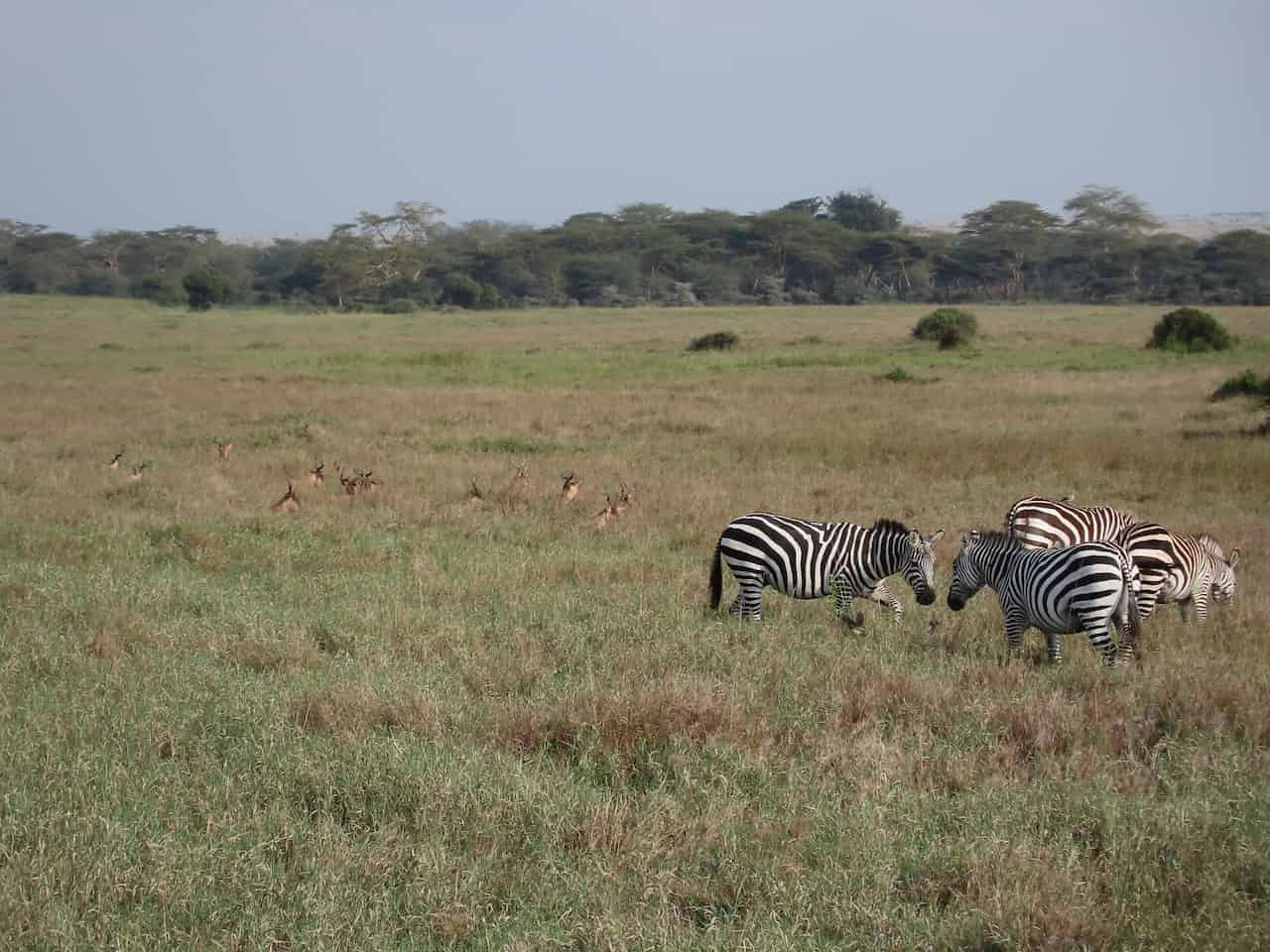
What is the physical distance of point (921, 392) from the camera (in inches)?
898

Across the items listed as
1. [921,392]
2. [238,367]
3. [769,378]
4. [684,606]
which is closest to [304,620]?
[684,606]

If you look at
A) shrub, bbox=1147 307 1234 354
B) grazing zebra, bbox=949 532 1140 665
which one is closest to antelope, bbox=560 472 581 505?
grazing zebra, bbox=949 532 1140 665

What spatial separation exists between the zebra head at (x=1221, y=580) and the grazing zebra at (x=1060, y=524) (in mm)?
740

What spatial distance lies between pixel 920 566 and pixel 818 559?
0.68m

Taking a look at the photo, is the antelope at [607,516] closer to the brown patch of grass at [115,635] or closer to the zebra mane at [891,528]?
the zebra mane at [891,528]

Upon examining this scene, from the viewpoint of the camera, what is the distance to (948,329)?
3372 centimetres

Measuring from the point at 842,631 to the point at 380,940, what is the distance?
4592 mm

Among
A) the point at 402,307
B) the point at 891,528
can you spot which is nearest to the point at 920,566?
the point at 891,528

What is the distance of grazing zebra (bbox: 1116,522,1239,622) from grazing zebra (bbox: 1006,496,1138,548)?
23.0 inches

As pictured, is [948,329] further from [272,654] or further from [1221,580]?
[272,654]

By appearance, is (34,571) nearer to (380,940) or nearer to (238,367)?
(380,940)

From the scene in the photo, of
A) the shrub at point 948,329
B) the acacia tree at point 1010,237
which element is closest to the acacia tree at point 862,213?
the acacia tree at point 1010,237

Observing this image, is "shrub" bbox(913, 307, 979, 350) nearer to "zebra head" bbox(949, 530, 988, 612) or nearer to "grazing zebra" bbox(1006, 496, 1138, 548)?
"grazing zebra" bbox(1006, 496, 1138, 548)

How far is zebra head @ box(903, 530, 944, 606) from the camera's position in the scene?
792 centimetres
